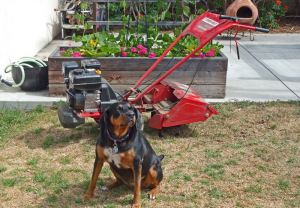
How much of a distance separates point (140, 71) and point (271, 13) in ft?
24.6

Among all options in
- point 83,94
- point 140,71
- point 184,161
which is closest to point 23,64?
point 140,71

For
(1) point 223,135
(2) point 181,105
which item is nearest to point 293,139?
(1) point 223,135

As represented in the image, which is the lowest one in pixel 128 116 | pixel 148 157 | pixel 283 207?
pixel 283 207

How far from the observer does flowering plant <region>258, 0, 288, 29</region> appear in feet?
38.1

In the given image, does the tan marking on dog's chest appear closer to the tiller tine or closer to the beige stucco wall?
the tiller tine

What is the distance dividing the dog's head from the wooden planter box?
8.54 feet

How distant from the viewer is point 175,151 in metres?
4.35

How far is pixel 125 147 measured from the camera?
120 inches

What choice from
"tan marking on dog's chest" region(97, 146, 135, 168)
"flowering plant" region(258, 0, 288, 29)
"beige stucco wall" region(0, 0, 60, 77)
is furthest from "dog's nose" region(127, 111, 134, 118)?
"flowering plant" region(258, 0, 288, 29)

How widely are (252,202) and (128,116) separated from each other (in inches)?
53.1

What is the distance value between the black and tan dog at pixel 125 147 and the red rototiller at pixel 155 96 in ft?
3.53

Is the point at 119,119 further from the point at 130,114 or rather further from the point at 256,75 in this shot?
the point at 256,75

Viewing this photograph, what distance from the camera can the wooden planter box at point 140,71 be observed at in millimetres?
5633

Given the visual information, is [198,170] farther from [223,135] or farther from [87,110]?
[87,110]
